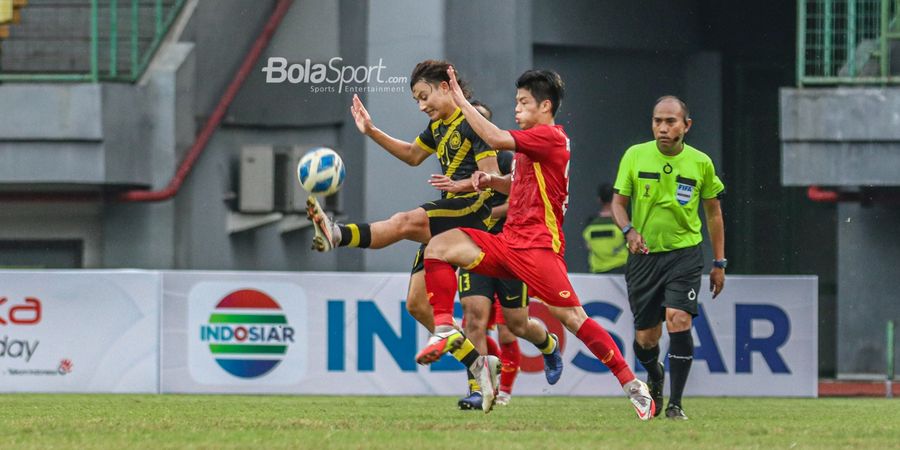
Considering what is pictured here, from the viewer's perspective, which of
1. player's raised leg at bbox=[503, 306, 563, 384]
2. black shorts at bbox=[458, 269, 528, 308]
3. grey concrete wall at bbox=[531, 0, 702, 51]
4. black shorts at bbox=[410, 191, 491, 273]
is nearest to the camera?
black shorts at bbox=[410, 191, 491, 273]

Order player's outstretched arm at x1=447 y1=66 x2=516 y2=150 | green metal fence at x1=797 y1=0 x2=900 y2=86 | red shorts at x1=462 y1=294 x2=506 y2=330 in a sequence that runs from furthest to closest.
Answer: green metal fence at x1=797 y1=0 x2=900 y2=86 → red shorts at x1=462 y1=294 x2=506 y2=330 → player's outstretched arm at x1=447 y1=66 x2=516 y2=150

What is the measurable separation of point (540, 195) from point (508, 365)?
8.30 ft

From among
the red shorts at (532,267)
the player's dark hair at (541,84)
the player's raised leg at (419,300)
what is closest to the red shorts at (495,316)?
the player's raised leg at (419,300)

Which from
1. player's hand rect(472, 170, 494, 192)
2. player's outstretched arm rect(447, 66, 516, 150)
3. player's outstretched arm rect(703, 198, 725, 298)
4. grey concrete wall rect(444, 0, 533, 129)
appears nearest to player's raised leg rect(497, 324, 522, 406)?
player's outstretched arm rect(703, 198, 725, 298)

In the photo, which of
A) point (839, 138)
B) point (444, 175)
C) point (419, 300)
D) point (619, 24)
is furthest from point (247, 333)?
point (619, 24)

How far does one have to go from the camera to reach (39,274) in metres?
12.4

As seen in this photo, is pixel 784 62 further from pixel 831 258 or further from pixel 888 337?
pixel 888 337

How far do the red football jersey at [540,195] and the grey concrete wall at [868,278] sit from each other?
26.9ft

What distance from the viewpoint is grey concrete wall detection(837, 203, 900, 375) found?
15656 millimetres

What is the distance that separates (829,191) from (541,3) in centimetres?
336

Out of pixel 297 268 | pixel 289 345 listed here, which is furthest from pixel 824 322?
pixel 289 345

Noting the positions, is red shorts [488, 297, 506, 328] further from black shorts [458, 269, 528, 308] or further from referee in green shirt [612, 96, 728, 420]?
referee in green shirt [612, 96, 728, 420]

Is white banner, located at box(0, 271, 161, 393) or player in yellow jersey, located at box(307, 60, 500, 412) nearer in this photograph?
player in yellow jersey, located at box(307, 60, 500, 412)

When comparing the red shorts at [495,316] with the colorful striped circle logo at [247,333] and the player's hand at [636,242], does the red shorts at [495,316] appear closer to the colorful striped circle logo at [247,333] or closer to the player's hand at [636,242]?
the player's hand at [636,242]
